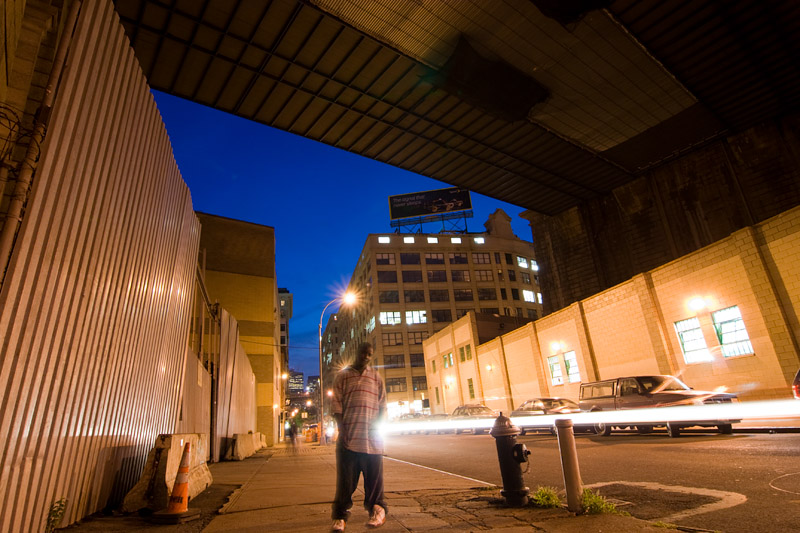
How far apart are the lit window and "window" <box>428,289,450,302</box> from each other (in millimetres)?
12852

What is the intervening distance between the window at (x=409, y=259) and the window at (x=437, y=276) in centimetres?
285

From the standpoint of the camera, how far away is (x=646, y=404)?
13461 mm

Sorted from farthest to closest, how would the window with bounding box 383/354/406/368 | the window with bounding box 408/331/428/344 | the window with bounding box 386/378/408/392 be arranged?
the window with bounding box 408/331/428/344
the window with bounding box 383/354/406/368
the window with bounding box 386/378/408/392

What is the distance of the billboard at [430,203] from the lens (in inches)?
2662

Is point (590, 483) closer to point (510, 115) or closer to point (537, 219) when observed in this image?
point (510, 115)

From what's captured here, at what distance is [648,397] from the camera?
13523mm

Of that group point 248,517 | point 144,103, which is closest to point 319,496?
point 248,517

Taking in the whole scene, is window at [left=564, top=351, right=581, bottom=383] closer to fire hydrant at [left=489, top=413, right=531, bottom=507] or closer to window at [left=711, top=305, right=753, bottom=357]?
window at [left=711, top=305, right=753, bottom=357]

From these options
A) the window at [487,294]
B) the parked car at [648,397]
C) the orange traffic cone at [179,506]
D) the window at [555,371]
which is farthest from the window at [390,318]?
the orange traffic cone at [179,506]

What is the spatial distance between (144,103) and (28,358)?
4535 mm

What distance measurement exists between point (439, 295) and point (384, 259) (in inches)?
410

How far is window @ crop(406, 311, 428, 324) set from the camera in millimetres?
67463

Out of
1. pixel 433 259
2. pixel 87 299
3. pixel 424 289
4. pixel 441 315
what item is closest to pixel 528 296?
pixel 441 315

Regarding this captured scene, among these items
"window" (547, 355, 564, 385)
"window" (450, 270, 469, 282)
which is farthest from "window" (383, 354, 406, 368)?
"window" (547, 355, 564, 385)
